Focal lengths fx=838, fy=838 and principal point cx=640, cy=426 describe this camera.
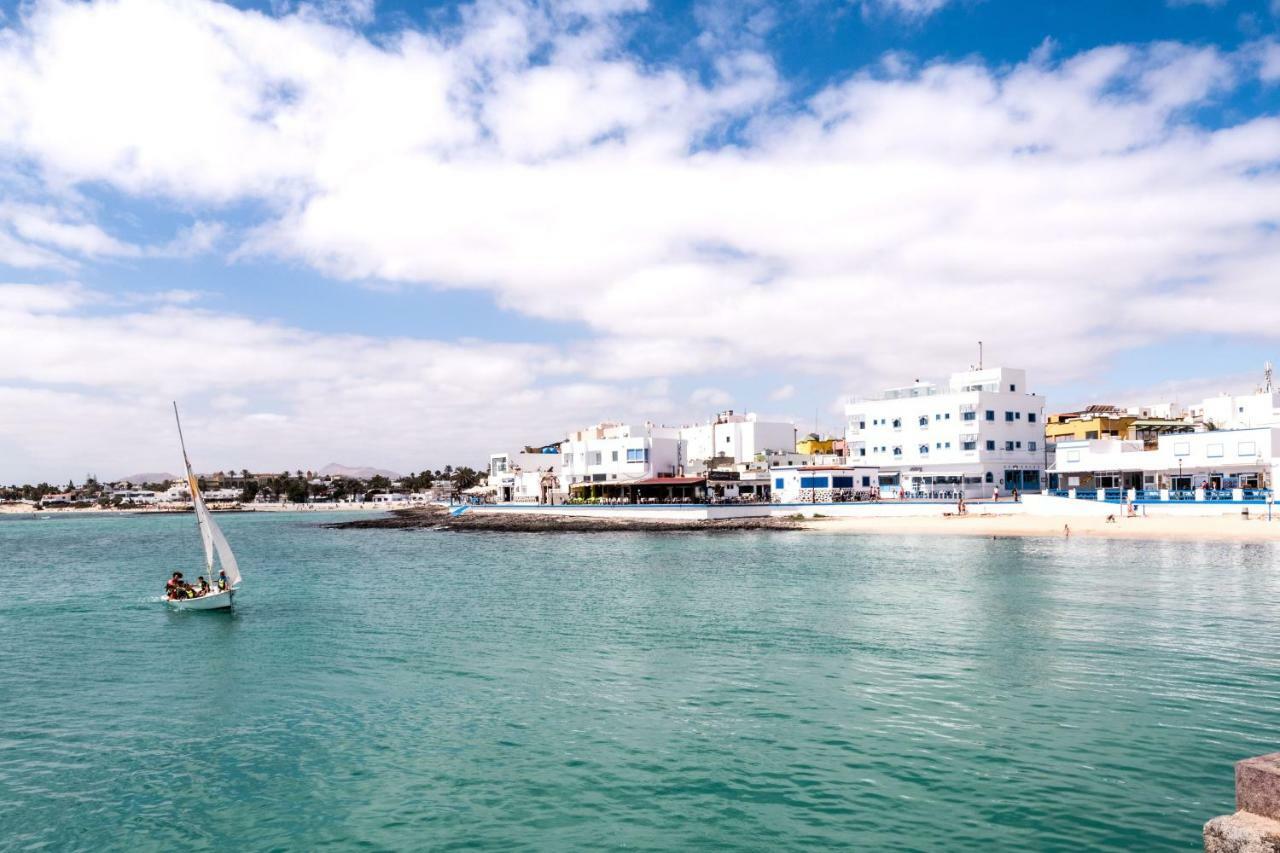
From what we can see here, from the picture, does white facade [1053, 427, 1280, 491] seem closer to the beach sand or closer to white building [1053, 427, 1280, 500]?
white building [1053, 427, 1280, 500]

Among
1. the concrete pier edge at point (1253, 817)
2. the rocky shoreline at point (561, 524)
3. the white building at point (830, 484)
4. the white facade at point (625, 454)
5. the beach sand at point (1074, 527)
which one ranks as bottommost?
the rocky shoreline at point (561, 524)

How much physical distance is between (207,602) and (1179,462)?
87881mm

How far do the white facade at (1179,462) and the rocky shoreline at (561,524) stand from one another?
105 feet

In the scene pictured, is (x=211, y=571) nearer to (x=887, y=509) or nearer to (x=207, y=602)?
(x=207, y=602)

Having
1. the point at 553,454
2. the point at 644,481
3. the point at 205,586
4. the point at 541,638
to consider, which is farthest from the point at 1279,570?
the point at 553,454

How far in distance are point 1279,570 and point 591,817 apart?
4802cm

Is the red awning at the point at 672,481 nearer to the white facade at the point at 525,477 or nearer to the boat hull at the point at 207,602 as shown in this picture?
the white facade at the point at 525,477

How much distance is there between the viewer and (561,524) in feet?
380

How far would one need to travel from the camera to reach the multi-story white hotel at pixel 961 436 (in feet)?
333

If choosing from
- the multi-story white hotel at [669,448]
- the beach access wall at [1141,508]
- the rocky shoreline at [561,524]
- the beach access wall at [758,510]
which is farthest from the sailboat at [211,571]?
the multi-story white hotel at [669,448]

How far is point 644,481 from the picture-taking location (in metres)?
121

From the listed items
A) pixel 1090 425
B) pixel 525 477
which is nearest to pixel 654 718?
pixel 1090 425

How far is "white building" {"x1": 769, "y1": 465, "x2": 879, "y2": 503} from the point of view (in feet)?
353

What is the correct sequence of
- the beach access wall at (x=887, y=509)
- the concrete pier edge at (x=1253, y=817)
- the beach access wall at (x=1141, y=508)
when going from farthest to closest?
the beach access wall at (x=887, y=509) → the beach access wall at (x=1141, y=508) → the concrete pier edge at (x=1253, y=817)
